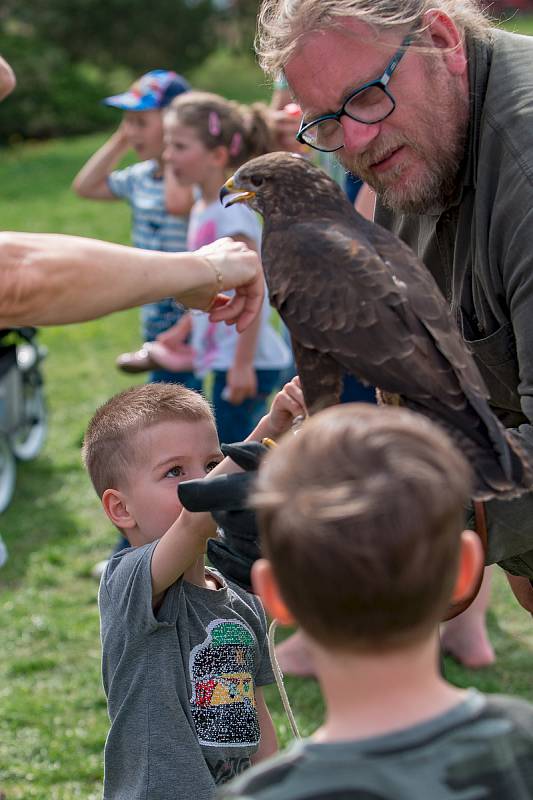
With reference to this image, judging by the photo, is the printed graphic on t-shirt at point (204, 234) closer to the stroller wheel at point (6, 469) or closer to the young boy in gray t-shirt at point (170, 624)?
the stroller wheel at point (6, 469)

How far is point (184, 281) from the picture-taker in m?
2.61

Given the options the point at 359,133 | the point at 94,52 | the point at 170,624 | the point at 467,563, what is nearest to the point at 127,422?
the point at 170,624

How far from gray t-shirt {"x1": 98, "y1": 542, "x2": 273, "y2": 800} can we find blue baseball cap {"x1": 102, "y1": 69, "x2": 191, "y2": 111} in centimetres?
454

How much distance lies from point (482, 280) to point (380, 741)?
1612 mm

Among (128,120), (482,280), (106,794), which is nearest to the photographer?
(106,794)

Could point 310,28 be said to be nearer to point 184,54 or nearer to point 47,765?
point 47,765

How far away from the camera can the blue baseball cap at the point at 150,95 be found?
6512 mm

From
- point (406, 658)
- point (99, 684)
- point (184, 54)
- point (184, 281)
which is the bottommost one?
point (184, 54)

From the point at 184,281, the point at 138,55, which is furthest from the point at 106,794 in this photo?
the point at 138,55

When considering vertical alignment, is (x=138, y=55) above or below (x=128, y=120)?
below

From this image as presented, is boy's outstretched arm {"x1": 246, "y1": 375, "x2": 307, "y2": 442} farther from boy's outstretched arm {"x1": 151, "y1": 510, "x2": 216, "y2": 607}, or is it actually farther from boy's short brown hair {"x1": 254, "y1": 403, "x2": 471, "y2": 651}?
boy's short brown hair {"x1": 254, "y1": 403, "x2": 471, "y2": 651}

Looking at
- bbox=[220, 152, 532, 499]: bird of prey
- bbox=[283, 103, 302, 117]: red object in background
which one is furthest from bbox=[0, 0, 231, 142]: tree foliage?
bbox=[220, 152, 532, 499]: bird of prey

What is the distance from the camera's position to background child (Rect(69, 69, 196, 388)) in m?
6.10

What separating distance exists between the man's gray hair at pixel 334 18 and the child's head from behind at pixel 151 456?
101 centimetres
